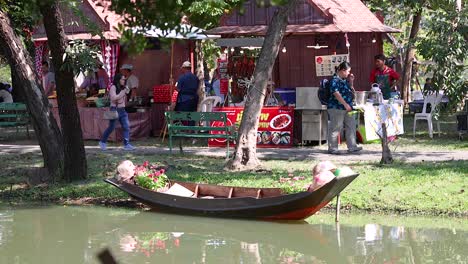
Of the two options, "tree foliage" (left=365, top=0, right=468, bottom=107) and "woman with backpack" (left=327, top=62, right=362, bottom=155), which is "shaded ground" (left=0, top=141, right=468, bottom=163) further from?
"tree foliage" (left=365, top=0, right=468, bottom=107)

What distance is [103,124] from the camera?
19.6 m

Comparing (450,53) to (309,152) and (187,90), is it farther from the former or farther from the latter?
(187,90)

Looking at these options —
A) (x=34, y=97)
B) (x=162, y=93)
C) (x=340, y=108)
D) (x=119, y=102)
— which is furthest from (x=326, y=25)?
(x=34, y=97)

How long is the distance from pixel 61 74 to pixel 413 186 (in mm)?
5967

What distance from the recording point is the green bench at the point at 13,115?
20312mm

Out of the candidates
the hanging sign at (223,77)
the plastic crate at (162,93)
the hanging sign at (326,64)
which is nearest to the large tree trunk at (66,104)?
the plastic crate at (162,93)

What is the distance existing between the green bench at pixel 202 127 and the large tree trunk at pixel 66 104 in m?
2.49

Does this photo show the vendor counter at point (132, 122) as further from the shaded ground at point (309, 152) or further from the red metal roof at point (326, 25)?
the red metal roof at point (326, 25)

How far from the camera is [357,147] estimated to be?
54.0 feet

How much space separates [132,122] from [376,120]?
18.5ft

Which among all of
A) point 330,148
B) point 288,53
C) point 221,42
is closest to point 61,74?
point 330,148

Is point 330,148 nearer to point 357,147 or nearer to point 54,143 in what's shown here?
point 357,147

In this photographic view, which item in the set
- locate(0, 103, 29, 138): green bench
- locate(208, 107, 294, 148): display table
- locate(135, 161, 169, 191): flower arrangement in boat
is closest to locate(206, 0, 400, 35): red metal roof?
locate(208, 107, 294, 148): display table

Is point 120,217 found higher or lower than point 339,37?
lower
